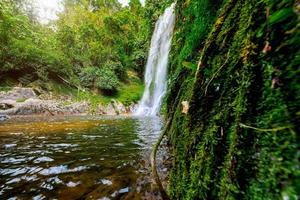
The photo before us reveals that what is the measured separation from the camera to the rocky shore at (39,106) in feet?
42.4

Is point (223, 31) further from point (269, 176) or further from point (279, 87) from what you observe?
point (269, 176)

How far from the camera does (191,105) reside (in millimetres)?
1666

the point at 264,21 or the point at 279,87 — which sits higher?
the point at 264,21

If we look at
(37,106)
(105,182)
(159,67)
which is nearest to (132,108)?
(159,67)

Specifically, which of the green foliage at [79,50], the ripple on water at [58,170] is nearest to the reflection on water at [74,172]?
the ripple on water at [58,170]

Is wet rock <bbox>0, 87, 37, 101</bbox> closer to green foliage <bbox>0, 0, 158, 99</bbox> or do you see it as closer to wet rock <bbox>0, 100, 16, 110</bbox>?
wet rock <bbox>0, 100, 16, 110</bbox>

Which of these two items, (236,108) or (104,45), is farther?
(104,45)

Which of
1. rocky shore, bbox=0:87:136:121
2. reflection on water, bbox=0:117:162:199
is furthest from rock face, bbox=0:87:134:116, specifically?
reflection on water, bbox=0:117:162:199

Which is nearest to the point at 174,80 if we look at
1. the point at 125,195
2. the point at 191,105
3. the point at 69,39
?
the point at 191,105

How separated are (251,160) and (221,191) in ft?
0.88

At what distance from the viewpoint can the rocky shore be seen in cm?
1294

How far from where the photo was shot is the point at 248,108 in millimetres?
957

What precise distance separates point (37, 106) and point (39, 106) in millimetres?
128

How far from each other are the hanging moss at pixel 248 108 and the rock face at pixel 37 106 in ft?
38.4
